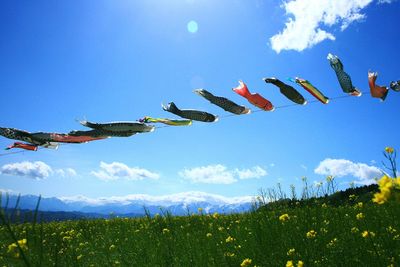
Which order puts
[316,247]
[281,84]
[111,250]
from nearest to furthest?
[316,247] < [281,84] < [111,250]

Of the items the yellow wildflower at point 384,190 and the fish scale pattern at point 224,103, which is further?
the fish scale pattern at point 224,103

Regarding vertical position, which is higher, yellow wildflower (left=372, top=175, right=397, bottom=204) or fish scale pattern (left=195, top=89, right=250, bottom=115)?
fish scale pattern (left=195, top=89, right=250, bottom=115)

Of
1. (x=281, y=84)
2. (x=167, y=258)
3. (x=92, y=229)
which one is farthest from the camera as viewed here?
(x=92, y=229)

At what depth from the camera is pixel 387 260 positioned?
3.78 meters

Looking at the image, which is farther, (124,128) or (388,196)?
(124,128)

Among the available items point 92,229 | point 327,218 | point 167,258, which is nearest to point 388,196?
point 167,258

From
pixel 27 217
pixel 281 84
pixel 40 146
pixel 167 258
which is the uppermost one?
pixel 281 84

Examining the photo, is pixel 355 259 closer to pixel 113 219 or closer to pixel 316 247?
pixel 316 247

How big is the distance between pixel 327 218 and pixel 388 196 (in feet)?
18.0

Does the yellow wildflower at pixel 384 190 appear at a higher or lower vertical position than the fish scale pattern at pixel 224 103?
lower

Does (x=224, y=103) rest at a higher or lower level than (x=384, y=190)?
higher

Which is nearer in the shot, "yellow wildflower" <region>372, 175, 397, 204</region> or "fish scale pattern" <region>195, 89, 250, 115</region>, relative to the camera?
"yellow wildflower" <region>372, 175, 397, 204</region>

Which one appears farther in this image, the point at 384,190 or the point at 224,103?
the point at 224,103

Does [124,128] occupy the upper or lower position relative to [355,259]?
upper
